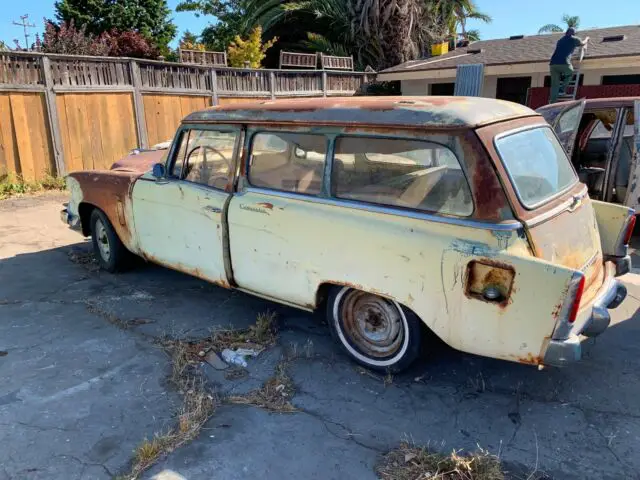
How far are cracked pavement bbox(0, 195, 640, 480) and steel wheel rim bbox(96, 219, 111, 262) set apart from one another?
95 cm

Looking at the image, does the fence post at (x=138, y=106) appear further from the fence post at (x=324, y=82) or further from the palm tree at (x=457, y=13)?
the palm tree at (x=457, y=13)

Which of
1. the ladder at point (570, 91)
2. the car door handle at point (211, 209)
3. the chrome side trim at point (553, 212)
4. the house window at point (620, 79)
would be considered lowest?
the car door handle at point (211, 209)

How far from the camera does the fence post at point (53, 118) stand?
9.36 metres

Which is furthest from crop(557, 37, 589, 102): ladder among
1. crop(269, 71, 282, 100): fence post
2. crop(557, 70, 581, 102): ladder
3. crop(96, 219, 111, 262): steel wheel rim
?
crop(96, 219, 111, 262): steel wheel rim

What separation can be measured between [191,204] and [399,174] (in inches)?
68.9

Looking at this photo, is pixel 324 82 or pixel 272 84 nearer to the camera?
pixel 272 84

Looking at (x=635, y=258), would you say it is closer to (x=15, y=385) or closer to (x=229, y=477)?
(x=229, y=477)

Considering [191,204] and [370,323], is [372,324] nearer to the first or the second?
[370,323]

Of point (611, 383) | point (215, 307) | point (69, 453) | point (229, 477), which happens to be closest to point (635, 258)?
point (611, 383)

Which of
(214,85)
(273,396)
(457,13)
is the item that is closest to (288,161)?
(273,396)

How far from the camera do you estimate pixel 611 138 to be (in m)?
5.95

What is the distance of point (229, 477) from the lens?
2555 millimetres

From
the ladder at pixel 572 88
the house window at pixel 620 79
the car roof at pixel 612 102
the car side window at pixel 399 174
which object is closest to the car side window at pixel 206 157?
the car side window at pixel 399 174

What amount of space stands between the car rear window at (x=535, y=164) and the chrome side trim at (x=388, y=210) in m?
0.26
